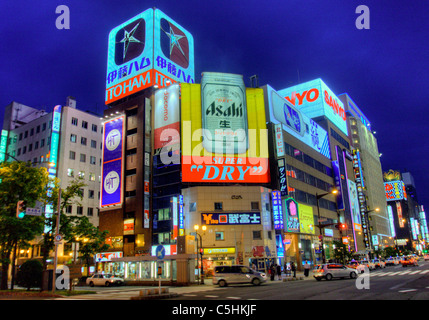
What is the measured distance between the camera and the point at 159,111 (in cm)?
6731

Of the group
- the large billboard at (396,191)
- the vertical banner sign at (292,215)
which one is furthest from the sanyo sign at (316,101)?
the large billboard at (396,191)

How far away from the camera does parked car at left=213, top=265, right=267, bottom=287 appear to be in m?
33.0

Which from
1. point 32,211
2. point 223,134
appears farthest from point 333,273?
point 223,134

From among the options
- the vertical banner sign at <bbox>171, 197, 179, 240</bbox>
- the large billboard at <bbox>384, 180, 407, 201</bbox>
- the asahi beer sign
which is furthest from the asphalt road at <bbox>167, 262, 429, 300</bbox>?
the large billboard at <bbox>384, 180, 407, 201</bbox>

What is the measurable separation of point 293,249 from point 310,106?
5095cm

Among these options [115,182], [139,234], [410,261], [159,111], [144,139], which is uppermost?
[159,111]

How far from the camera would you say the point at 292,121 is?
7569cm

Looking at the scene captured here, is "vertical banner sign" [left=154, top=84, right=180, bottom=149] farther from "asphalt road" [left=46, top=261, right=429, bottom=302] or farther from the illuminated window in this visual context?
"asphalt road" [left=46, top=261, right=429, bottom=302]

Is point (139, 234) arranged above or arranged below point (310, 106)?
below

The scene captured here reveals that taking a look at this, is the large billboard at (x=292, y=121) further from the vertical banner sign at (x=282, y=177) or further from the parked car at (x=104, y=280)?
the parked car at (x=104, y=280)

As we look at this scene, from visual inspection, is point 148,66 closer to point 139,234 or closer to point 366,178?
point 139,234

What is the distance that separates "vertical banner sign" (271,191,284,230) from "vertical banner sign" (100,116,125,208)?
27.9 meters
